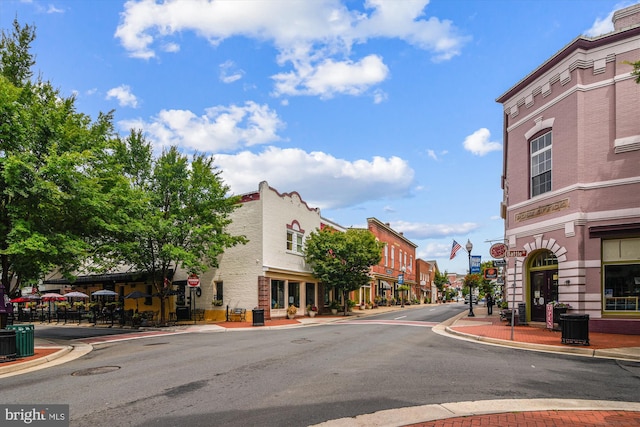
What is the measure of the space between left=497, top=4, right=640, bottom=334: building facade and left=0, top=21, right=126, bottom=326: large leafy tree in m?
17.0

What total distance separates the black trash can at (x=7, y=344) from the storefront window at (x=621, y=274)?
19.7 meters

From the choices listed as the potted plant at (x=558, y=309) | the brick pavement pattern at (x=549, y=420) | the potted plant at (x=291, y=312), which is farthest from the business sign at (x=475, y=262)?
the brick pavement pattern at (x=549, y=420)

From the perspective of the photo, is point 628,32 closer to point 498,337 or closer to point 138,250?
point 498,337

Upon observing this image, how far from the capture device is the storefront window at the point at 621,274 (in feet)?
52.0

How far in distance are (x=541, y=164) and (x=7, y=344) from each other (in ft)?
68.7

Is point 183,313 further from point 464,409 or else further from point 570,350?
point 464,409

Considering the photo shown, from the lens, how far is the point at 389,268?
4941 centimetres

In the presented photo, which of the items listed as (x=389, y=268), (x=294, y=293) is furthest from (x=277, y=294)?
(x=389, y=268)

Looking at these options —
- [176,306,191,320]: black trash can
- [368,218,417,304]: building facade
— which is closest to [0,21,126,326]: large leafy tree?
[176,306,191,320]: black trash can

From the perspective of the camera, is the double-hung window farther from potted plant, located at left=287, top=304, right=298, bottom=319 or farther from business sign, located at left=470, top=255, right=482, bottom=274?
potted plant, located at left=287, top=304, right=298, bottom=319

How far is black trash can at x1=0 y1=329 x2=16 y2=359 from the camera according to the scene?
39.5ft

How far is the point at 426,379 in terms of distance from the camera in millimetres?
8656

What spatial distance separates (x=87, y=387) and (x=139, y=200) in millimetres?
13418

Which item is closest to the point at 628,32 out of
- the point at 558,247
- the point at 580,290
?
the point at 558,247
